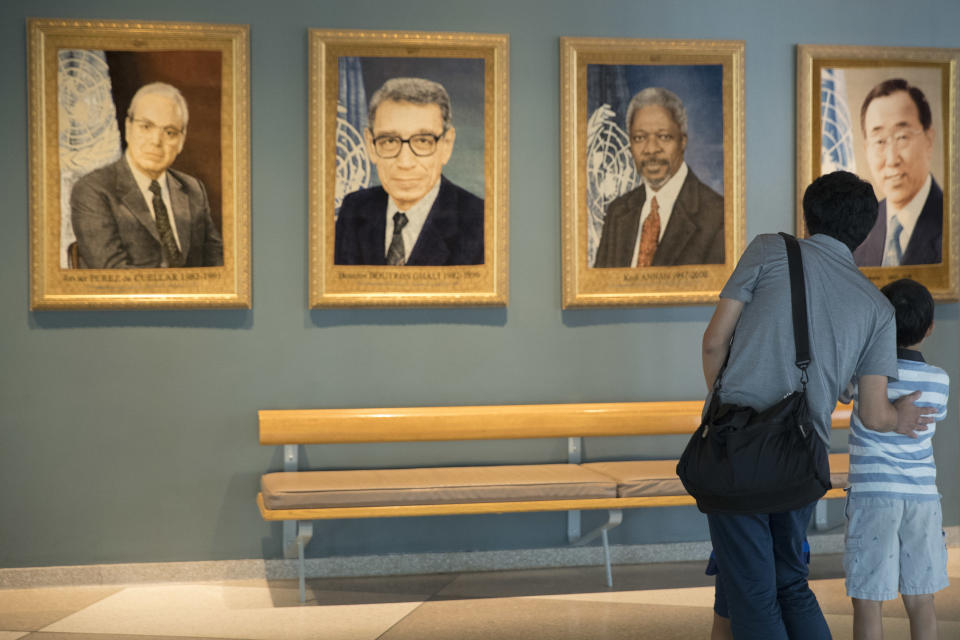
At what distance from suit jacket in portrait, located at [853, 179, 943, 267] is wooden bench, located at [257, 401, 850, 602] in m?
0.94

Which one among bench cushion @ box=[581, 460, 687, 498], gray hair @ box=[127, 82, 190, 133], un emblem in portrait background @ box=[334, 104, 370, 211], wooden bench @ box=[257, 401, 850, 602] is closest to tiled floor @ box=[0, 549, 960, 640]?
wooden bench @ box=[257, 401, 850, 602]

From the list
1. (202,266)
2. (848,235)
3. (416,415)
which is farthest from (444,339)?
(848,235)

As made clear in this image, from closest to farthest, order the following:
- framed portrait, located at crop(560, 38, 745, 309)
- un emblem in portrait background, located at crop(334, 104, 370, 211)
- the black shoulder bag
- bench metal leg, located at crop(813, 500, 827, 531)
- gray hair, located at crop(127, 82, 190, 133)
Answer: the black shoulder bag, gray hair, located at crop(127, 82, 190, 133), un emblem in portrait background, located at crop(334, 104, 370, 211), framed portrait, located at crop(560, 38, 745, 309), bench metal leg, located at crop(813, 500, 827, 531)

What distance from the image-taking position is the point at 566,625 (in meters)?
3.94

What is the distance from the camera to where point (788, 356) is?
240cm

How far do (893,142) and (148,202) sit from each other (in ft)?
12.5

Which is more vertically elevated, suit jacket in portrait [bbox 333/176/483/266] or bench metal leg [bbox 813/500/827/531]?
suit jacket in portrait [bbox 333/176/483/266]

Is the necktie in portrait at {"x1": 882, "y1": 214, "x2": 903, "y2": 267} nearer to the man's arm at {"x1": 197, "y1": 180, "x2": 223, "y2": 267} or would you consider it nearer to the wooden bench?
the wooden bench

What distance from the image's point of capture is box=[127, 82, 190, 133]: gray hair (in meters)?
4.66

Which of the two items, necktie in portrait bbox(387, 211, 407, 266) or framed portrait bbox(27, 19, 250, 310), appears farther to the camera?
necktie in portrait bbox(387, 211, 407, 266)

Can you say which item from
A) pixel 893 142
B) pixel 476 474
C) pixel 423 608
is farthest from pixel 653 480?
pixel 893 142

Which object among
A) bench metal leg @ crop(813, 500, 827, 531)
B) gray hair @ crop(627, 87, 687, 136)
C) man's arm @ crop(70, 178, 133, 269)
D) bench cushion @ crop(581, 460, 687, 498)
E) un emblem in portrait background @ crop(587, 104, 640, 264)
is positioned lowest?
bench metal leg @ crop(813, 500, 827, 531)

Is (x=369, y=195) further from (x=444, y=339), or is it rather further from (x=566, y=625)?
(x=566, y=625)

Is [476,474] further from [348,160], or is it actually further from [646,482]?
[348,160]
